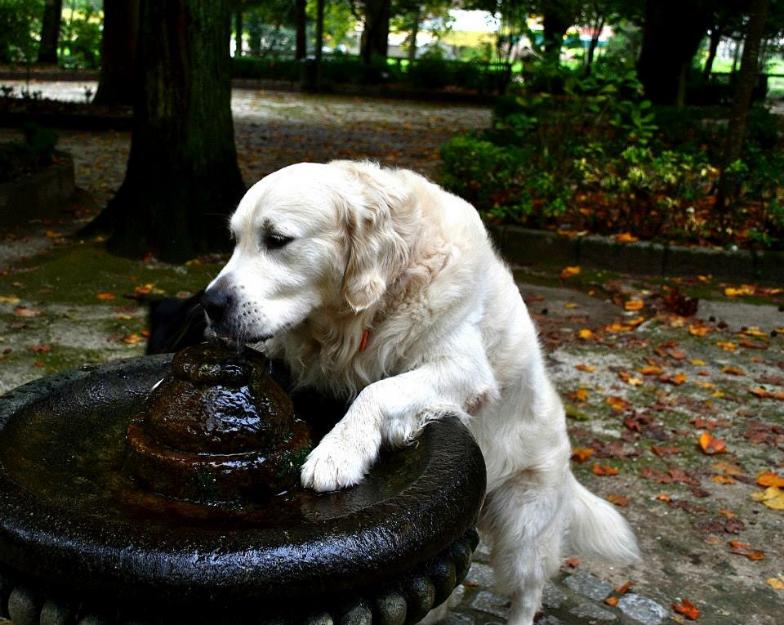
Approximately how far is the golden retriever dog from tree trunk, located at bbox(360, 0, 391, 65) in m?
31.5

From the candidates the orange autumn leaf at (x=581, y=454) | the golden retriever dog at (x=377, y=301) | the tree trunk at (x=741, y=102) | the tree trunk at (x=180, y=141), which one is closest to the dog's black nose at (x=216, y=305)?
the golden retriever dog at (x=377, y=301)

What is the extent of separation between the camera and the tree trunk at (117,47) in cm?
1888

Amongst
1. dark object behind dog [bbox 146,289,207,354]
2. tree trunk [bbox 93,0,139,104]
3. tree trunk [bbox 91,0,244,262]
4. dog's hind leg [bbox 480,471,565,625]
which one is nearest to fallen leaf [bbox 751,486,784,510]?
dog's hind leg [bbox 480,471,565,625]

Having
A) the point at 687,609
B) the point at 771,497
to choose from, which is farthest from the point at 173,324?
the point at 771,497

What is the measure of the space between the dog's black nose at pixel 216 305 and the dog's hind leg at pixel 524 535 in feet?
4.68

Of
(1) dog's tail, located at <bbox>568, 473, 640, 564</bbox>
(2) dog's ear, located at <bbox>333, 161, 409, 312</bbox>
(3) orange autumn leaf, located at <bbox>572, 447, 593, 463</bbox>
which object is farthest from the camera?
(3) orange autumn leaf, located at <bbox>572, 447, 593, 463</bbox>

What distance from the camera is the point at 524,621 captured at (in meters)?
3.82

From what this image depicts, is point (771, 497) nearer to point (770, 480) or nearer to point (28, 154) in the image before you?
point (770, 480)

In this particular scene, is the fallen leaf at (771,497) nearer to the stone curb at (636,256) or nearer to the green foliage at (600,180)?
the stone curb at (636,256)

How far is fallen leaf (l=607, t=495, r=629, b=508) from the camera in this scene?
5039 mm

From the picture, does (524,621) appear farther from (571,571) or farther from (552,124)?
(552,124)

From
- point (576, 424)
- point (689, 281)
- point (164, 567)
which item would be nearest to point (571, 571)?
point (576, 424)

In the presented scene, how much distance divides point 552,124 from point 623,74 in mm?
1060

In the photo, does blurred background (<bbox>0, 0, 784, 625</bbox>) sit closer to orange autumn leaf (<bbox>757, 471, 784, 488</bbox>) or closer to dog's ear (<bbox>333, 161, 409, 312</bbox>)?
orange autumn leaf (<bbox>757, 471, 784, 488</bbox>)
